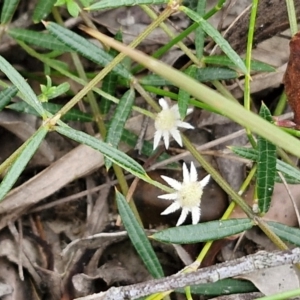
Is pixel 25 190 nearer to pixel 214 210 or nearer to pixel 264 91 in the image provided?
pixel 214 210

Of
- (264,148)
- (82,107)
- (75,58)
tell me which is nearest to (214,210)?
(264,148)

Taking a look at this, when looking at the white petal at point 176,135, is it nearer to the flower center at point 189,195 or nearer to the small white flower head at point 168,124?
the small white flower head at point 168,124

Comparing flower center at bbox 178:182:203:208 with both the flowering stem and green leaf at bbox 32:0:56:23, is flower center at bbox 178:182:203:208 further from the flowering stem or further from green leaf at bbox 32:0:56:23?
green leaf at bbox 32:0:56:23

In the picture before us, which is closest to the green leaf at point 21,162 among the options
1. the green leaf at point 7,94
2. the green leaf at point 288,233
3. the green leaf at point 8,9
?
the green leaf at point 7,94

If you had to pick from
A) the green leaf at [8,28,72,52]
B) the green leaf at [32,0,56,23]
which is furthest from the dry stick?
the green leaf at [32,0,56,23]

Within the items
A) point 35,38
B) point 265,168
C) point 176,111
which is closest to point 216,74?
point 176,111

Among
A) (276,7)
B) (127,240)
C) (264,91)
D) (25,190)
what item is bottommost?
(127,240)

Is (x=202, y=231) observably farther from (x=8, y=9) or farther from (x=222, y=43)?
(x=8, y=9)
